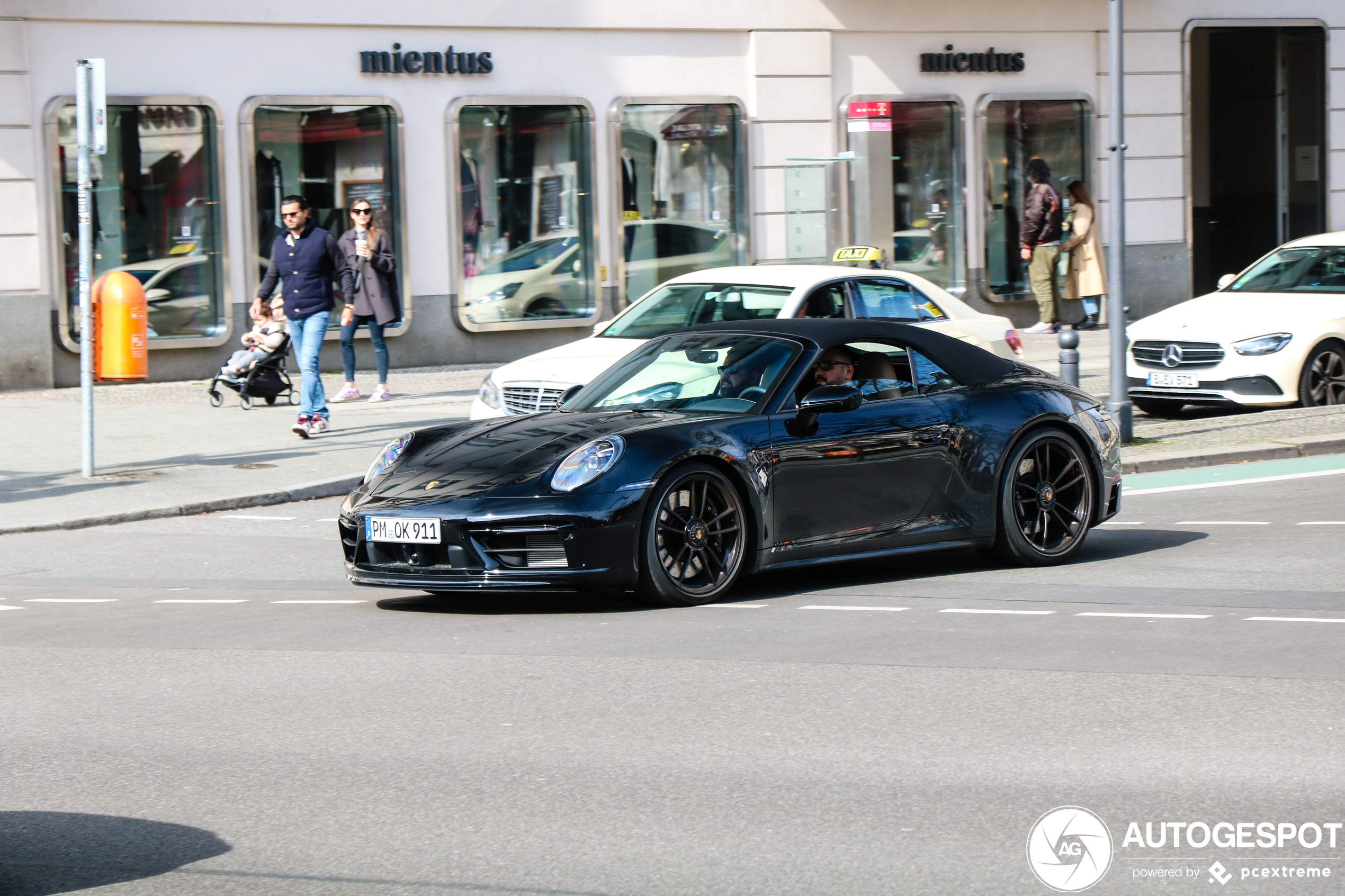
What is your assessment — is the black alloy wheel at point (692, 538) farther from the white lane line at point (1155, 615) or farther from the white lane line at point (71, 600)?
the white lane line at point (71, 600)

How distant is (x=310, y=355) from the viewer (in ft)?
49.1

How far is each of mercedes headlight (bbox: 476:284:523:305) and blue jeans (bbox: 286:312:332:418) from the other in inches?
257

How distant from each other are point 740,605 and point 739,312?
19.4 ft

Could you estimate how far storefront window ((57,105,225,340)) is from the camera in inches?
784

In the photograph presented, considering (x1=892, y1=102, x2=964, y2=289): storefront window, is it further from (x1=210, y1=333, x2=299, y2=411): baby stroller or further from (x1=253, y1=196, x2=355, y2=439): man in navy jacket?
(x1=253, y1=196, x2=355, y2=439): man in navy jacket

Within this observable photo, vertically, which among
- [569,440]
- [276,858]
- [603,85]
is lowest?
[276,858]

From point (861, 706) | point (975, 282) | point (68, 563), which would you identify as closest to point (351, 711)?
point (861, 706)

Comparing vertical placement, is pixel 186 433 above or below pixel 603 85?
below

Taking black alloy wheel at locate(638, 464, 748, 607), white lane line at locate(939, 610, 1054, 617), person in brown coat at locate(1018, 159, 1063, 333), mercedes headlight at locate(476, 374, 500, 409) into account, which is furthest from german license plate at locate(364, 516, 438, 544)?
person in brown coat at locate(1018, 159, 1063, 333)

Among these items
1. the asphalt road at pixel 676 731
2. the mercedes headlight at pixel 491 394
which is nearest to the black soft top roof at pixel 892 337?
the asphalt road at pixel 676 731

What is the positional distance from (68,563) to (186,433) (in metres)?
5.45

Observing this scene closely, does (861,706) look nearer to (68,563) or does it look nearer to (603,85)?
(68,563)

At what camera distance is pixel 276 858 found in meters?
4.54

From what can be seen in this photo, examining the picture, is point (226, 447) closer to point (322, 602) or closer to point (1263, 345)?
point (322, 602)
